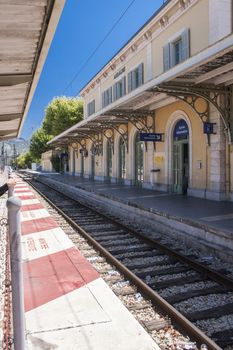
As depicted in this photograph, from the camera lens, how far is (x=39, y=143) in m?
73.4

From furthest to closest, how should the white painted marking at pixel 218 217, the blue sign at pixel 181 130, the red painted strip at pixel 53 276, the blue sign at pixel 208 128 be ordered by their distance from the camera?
the blue sign at pixel 181 130, the blue sign at pixel 208 128, the white painted marking at pixel 218 217, the red painted strip at pixel 53 276

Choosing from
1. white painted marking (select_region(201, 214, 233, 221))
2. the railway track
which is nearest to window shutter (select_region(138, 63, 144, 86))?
the railway track

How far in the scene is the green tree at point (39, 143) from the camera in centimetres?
7039

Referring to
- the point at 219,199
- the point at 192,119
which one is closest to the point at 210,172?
the point at 219,199

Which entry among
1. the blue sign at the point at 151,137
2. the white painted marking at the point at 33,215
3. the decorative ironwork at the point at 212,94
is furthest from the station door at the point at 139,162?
the white painted marking at the point at 33,215

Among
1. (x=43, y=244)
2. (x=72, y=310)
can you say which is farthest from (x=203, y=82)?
(x=72, y=310)

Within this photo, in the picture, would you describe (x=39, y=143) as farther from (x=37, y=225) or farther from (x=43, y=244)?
(x=43, y=244)

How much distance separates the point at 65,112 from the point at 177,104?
130ft

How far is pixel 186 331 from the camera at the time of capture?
4.15 metres

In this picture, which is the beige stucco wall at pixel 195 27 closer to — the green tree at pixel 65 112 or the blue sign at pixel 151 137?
the blue sign at pixel 151 137

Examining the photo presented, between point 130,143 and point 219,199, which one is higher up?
point 130,143

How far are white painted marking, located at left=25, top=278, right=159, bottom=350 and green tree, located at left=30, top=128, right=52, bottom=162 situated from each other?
64859 millimetres

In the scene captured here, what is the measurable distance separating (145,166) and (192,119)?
5.53 metres

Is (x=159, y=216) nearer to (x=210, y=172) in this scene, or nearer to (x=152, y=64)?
(x=210, y=172)
